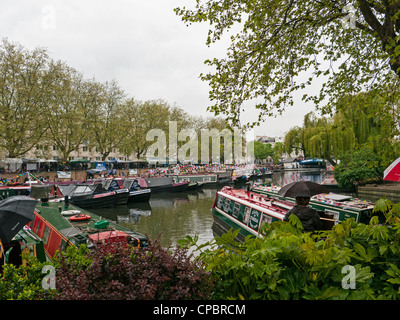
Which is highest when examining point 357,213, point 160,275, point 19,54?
point 19,54

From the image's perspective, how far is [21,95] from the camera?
90.8ft

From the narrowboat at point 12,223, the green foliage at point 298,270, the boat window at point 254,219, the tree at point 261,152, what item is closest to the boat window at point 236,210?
the boat window at point 254,219

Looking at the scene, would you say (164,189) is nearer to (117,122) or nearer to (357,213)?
(117,122)

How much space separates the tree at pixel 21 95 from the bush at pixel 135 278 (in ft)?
96.7

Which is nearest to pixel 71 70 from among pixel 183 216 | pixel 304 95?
pixel 183 216

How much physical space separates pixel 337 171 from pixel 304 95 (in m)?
21.7

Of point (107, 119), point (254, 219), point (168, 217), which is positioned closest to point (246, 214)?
point (254, 219)

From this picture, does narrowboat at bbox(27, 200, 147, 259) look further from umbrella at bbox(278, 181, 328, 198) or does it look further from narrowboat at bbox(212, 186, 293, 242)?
umbrella at bbox(278, 181, 328, 198)

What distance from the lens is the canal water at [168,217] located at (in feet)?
46.8

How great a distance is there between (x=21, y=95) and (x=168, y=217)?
20550 mm

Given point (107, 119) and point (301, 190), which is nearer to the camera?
point (301, 190)

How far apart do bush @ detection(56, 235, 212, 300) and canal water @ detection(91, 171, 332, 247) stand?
9.86 meters

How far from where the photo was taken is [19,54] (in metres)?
27.4

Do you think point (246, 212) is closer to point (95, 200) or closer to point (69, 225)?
point (69, 225)
